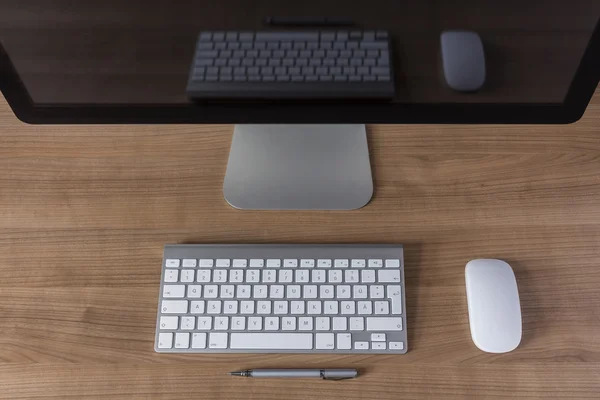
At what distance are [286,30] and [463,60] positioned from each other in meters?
0.19

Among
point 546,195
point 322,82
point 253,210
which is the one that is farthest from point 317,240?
point 546,195

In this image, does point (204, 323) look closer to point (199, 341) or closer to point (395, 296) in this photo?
point (199, 341)

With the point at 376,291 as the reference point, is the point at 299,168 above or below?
above

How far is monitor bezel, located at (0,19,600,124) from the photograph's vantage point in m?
0.55

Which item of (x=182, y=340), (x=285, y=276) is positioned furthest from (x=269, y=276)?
(x=182, y=340)

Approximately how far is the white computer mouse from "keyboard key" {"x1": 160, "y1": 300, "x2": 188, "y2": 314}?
13.0 inches

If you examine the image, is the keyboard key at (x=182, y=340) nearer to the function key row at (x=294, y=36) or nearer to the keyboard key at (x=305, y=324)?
the keyboard key at (x=305, y=324)

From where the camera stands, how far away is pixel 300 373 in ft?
1.77

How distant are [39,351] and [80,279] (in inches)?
3.5

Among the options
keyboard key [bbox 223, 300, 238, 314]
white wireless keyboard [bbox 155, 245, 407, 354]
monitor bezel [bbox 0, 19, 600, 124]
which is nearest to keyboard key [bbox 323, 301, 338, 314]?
white wireless keyboard [bbox 155, 245, 407, 354]

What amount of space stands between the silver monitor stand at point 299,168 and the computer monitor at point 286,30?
0.31 ft

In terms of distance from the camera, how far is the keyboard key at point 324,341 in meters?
0.55

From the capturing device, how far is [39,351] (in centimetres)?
56

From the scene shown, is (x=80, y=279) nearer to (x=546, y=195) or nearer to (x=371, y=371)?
(x=371, y=371)
